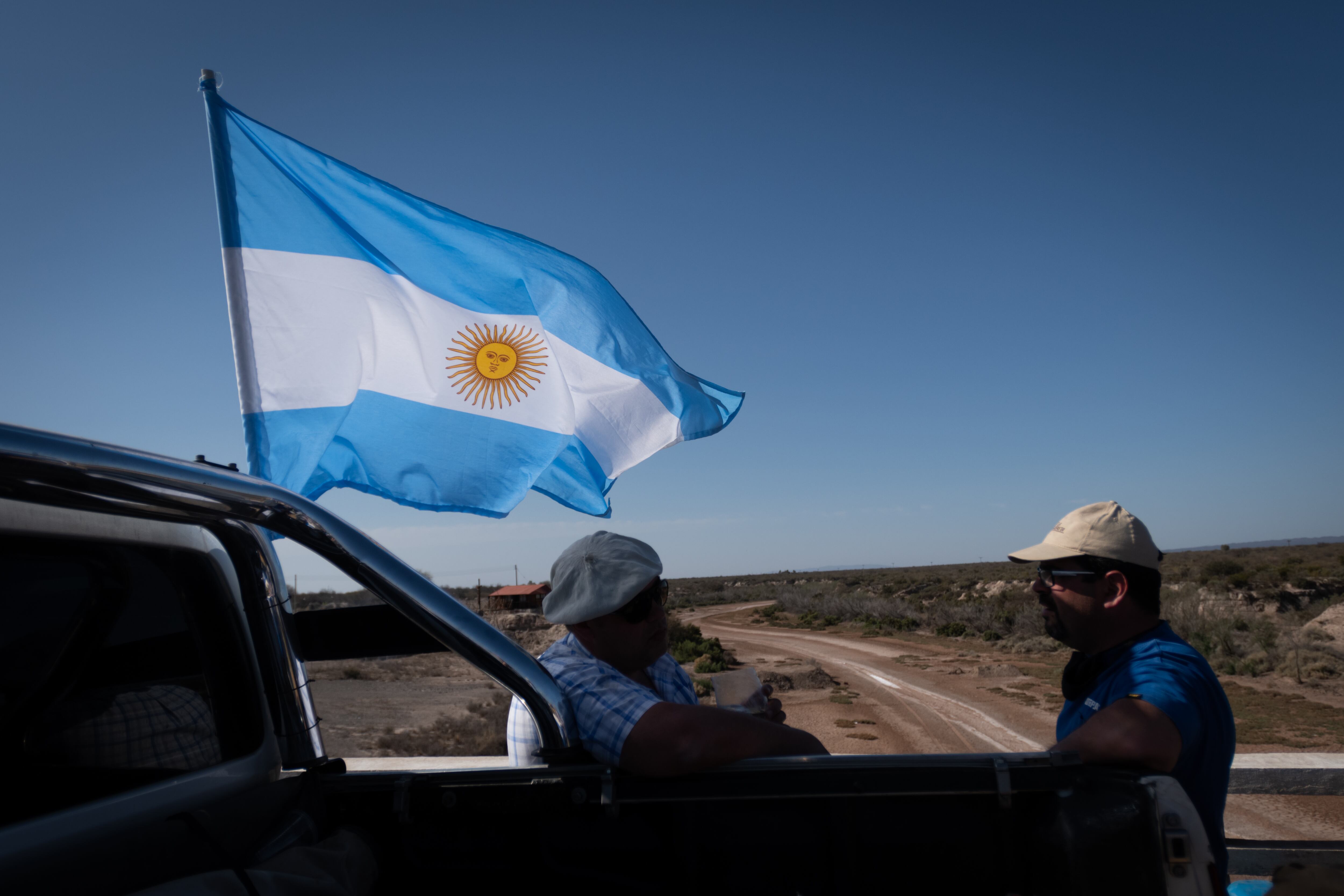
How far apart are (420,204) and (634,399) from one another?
158 cm

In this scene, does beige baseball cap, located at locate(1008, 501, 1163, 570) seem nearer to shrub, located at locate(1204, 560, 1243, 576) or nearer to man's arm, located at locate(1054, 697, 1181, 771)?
man's arm, located at locate(1054, 697, 1181, 771)

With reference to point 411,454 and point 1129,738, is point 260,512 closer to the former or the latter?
point 1129,738

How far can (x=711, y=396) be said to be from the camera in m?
5.05

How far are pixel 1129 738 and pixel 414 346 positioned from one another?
3.65 meters

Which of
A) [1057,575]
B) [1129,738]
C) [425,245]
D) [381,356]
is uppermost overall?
[425,245]

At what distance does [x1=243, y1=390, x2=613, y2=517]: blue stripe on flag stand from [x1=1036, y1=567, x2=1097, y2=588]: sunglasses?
8.17ft

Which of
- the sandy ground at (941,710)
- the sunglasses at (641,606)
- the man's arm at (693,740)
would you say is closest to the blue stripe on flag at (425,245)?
the sunglasses at (641,606)

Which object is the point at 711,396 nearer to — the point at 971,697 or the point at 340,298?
the point at 340,298

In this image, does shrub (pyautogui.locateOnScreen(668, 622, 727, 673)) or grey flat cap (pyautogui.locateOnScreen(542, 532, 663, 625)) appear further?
shrub (pyautogui.locateOnScreen(668, 622, 727, 673))

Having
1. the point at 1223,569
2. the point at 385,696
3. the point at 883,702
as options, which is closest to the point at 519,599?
the point at 385,696

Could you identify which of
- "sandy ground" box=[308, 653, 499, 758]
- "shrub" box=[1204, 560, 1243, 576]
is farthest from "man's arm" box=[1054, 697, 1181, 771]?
"shrub" box=[1204, 560, 1243, 576]

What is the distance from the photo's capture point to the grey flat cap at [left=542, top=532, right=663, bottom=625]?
2371mm

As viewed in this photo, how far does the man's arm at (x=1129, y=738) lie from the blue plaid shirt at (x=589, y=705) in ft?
0.25

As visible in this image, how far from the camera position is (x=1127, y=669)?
7.88ft
